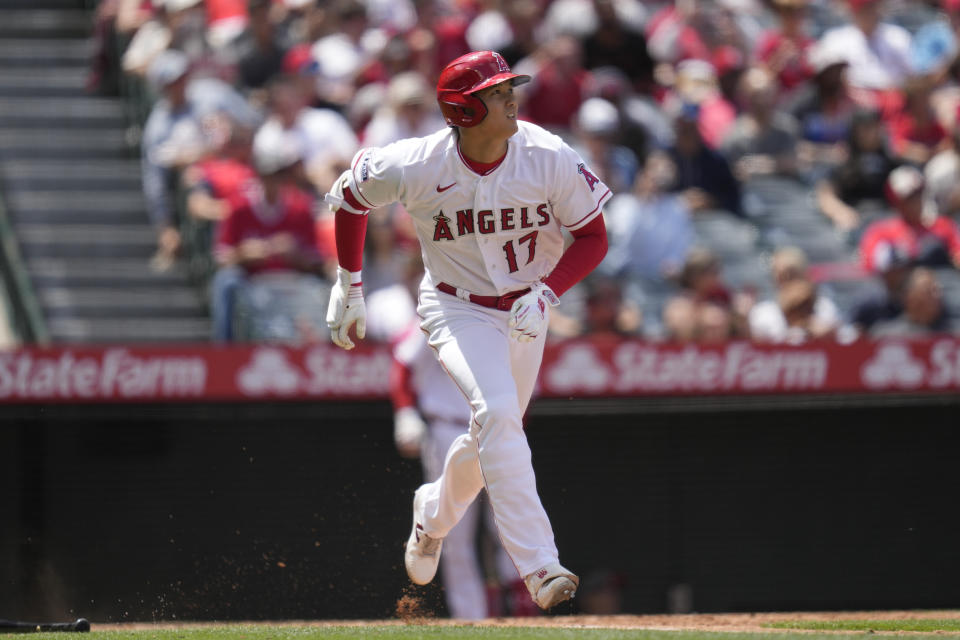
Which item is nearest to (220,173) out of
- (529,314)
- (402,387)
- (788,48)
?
(402,387)

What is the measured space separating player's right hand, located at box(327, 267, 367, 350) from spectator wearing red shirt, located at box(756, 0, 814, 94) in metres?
6.62

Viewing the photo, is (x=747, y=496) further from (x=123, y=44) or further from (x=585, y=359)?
(x=123, y=44)

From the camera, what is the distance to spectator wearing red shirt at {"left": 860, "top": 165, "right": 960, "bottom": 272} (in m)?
10.1

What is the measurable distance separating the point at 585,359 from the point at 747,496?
124 centimetres

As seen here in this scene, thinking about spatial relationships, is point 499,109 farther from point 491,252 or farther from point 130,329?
point 130,329

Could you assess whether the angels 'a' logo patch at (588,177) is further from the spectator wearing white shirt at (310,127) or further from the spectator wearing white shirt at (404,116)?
the spectator wearing white shirt at (310,127)

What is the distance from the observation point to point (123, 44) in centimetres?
1194

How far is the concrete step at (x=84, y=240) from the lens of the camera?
1086 cm

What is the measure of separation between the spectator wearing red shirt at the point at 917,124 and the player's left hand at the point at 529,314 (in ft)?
21.8

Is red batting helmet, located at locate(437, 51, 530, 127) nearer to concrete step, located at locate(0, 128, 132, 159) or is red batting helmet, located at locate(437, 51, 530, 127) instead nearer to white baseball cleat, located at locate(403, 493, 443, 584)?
white baseball cleat, located at locate(403, 493, 443, 584)

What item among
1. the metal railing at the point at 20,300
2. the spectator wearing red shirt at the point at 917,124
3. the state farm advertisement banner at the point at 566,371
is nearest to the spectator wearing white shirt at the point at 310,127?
the metal railing at the point at 20,300

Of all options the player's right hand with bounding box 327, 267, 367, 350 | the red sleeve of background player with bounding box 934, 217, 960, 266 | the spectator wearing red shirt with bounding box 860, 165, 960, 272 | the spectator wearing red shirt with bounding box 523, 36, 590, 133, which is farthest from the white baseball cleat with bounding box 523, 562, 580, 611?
the spectator wearing red shirt with bounding box 523, 36, 590, 133

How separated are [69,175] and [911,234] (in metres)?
6.33

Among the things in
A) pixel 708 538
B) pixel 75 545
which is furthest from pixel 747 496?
pixel 75 545
